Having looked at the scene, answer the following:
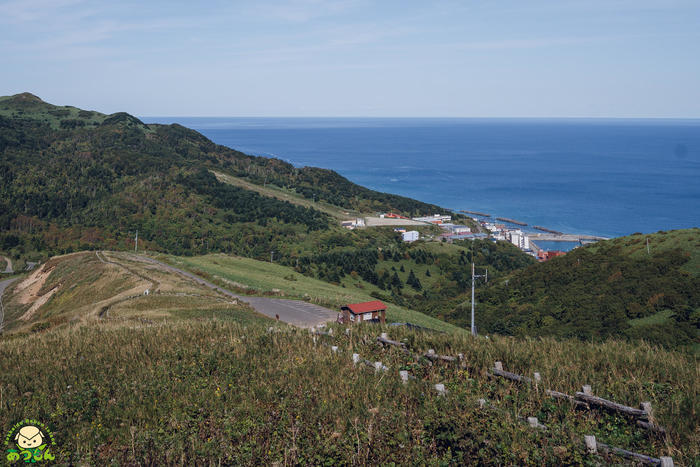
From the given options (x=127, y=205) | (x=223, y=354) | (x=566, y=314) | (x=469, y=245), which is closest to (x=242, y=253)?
(x=127, y=205)

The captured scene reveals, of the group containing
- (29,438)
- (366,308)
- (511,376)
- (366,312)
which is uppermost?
(29,438)

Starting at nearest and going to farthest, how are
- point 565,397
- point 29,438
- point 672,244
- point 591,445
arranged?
point 591,445 < point 29,438 < point 565,397 < point 672,244

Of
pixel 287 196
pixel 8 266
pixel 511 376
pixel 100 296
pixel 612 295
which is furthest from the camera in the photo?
pixel 287 196

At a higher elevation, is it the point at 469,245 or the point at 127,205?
the point at 127,205

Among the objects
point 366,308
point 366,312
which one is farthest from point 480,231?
point 366,312

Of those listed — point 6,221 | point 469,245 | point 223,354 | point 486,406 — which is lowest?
point 469,245

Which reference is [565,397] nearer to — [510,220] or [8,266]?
[8,266]

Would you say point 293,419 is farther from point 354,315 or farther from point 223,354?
point 354,315
